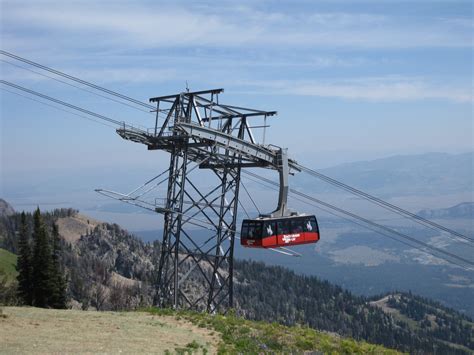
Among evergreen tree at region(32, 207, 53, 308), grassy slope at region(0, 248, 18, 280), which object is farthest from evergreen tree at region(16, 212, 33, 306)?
grassy slope at region(0, 248, 18, 280)

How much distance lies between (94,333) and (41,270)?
172ft

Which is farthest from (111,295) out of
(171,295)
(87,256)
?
(171,295)

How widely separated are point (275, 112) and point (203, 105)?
5178 millimetres

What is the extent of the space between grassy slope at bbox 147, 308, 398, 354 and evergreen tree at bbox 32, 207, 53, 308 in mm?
48681

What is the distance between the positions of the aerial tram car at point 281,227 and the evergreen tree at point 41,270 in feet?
143

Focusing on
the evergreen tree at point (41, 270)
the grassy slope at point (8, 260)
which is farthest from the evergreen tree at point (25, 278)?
the grassy slope at point (8, 260)

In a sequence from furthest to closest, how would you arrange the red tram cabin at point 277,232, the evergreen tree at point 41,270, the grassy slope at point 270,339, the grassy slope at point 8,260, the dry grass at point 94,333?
the grassy slope at point 8,260 < the evergreen tree at point 41,270 < the red tram cabin at point 277,232 < the grassy slope at point 270,339 < the dry grass at point 94,333

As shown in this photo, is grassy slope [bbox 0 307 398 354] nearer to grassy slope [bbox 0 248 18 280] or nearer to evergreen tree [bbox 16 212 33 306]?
evergreen tree [bbox 16 212 33 306]

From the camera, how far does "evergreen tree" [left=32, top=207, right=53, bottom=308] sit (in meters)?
71.1

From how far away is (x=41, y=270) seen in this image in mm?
71750

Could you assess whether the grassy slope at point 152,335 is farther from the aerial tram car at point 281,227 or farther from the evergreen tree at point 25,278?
the evergreen tree at point 25,278

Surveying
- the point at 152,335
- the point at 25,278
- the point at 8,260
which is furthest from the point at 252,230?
the point at 8,260

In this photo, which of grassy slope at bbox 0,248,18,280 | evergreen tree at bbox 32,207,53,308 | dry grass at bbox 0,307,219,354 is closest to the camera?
dry grass at bbox 0,307,219,354

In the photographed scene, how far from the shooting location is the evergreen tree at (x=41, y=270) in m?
71.1
